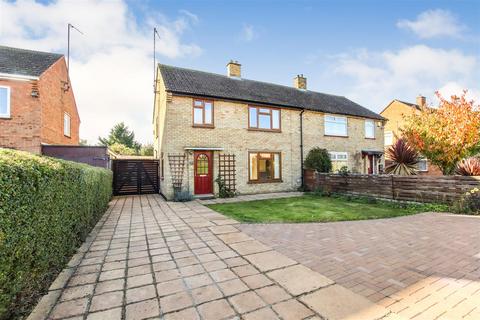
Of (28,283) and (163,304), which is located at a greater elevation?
(28,283)

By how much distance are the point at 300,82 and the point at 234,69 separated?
6.04 meters

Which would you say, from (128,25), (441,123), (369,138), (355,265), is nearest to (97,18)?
(128,25)

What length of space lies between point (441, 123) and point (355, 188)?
4364 mm

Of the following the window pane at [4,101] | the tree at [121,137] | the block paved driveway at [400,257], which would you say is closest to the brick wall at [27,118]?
the window pane at [4,101]

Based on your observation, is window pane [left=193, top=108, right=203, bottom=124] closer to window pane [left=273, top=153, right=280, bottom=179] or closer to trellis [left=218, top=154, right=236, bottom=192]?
trellis [left=218, top=154, right=236, bottom=192]

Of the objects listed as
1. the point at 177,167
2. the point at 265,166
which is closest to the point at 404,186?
the point at 265,166

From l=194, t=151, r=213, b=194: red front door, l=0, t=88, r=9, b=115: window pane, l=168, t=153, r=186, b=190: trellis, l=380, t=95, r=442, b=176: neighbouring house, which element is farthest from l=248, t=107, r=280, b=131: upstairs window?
l=380, t=95, r=442, b=176: neighbouring house

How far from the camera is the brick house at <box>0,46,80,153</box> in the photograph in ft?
35.1

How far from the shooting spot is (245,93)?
1391 centimetres

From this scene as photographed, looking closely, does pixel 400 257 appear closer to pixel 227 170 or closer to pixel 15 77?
pixel 227 170

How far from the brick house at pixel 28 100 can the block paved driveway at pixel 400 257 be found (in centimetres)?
1194

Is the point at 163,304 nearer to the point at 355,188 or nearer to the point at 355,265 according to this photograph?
the point at 355,265

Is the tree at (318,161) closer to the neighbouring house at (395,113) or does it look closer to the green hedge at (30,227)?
the green hedge at (30,227)

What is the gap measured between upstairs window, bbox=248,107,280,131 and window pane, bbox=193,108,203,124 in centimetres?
286
